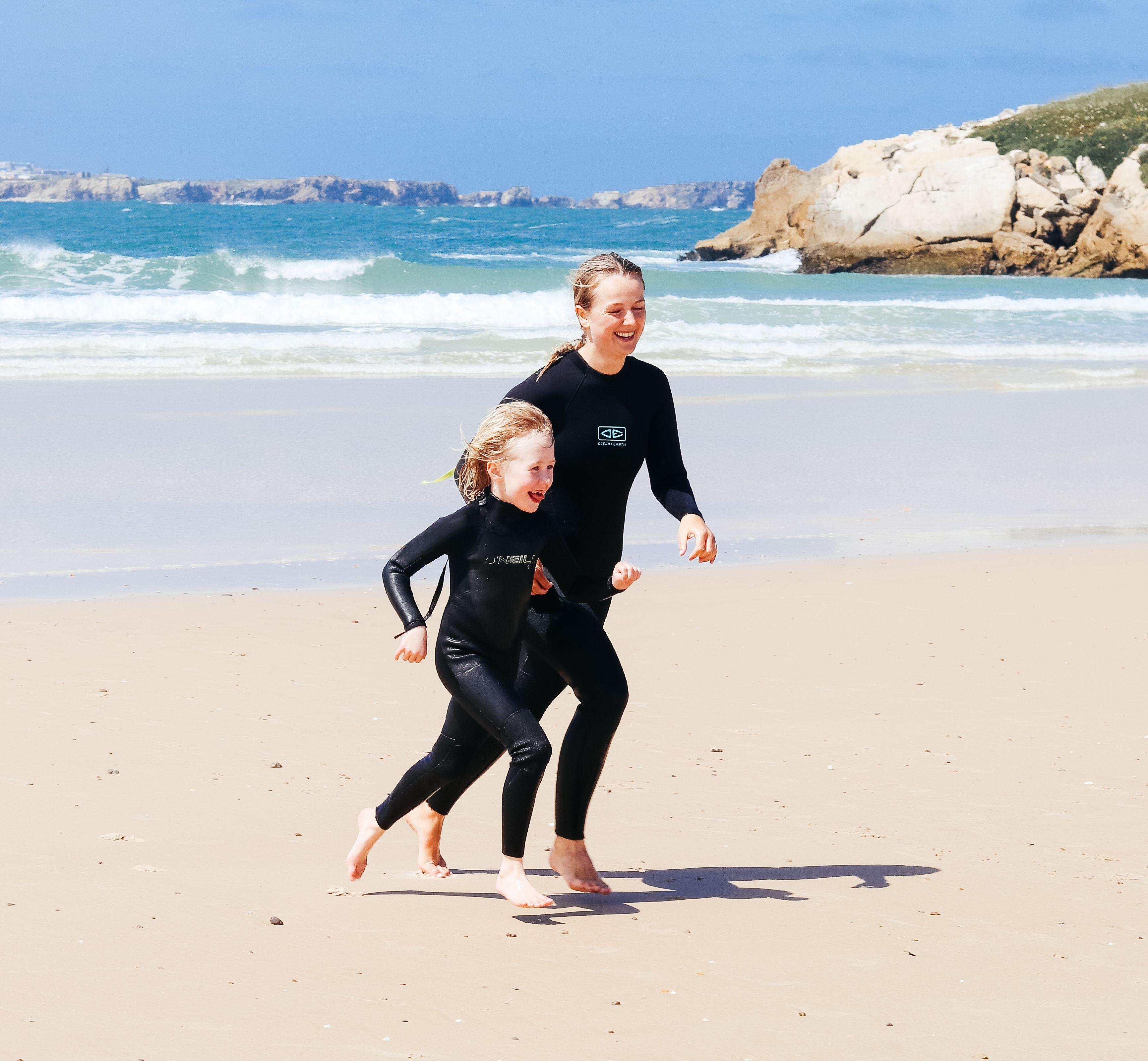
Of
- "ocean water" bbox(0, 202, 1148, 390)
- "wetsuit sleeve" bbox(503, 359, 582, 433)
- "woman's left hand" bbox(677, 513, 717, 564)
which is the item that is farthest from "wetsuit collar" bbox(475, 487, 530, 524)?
"ocean water" bbox(0, 202, 1148, 390)

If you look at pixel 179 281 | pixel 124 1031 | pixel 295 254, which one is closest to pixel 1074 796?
pixel 124 1031

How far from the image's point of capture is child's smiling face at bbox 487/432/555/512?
11.8 ft

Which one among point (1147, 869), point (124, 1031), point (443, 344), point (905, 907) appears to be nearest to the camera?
point (124, 1031)

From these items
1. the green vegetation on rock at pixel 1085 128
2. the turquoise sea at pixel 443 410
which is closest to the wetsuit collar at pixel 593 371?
the turquoise sea at pixel 443 410

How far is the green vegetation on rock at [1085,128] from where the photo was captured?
151 feet

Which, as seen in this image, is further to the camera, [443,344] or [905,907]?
[443,344]

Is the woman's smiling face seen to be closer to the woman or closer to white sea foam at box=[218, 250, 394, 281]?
the woman

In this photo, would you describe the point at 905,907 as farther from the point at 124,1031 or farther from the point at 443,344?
the point at 443,344

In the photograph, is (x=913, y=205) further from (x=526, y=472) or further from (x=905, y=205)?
(x=526, y=472)

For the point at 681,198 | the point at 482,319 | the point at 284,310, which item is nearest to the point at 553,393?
the point at 284,310

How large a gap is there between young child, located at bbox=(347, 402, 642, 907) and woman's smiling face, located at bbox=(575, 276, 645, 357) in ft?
1.12

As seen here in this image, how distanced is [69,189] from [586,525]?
146248mm

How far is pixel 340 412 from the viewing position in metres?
Answer: 14.4

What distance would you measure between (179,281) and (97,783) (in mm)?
28870
